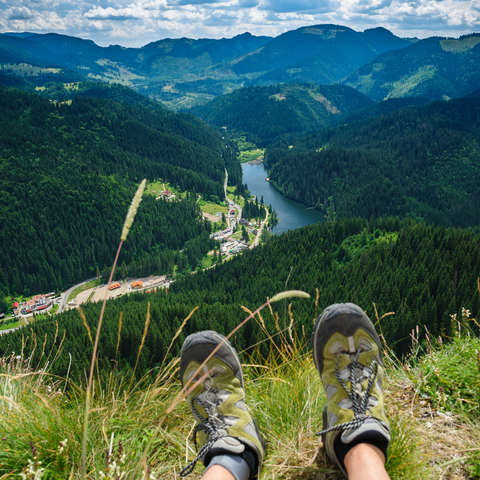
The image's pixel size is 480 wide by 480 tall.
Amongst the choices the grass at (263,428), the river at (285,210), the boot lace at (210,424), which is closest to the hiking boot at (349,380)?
the grass at (263,428)

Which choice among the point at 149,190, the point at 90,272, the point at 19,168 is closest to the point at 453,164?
the point at 149,190

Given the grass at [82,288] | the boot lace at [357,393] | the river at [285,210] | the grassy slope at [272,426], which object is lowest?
the grass at [82,288]

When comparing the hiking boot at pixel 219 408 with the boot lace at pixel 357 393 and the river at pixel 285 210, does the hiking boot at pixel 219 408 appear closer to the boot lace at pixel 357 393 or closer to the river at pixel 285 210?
the boot lace at pixel 357 393

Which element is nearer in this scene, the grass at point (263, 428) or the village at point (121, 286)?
the grass at point (263, 428)

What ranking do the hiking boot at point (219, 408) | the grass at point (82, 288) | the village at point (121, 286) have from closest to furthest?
the hiking boot at point (219, 408) → the village at point (121, 286) → the grass at point (82, 288)

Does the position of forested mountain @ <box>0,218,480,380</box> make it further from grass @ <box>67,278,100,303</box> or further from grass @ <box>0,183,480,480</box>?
grass @ <box>67,278,100,303</box>

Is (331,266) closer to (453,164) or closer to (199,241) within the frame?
(199,241)
